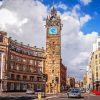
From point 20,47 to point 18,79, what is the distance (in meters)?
13.9

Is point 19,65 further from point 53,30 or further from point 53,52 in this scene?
point 53,30

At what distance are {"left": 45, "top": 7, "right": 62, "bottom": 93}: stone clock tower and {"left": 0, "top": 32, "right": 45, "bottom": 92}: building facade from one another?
9697mm

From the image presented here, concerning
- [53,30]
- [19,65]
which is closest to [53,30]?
[53,30]

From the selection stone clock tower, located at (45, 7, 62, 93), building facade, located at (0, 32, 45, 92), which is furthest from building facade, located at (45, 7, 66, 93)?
building facade, located at (0, 32, 45, 92)

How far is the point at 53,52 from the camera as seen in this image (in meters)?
131

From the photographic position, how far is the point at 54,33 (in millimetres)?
131875

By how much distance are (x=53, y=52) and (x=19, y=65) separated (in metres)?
15.0

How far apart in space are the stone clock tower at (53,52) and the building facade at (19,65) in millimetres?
9697

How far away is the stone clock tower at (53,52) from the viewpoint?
424 ft

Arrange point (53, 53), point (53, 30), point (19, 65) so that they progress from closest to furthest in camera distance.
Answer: point (19, 65) < point (53, 53) < point (53, 30)

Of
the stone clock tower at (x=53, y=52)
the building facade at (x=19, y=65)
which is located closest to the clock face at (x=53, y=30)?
the stone clock tower at (x=53, y=52)

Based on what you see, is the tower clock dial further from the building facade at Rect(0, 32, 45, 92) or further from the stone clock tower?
the building facade at Rect(0, 32, 45, 92)

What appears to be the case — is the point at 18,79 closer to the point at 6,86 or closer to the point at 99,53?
the point at 6,86

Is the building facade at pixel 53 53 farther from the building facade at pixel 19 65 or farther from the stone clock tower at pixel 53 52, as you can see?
the building facade at pixel 19 65
